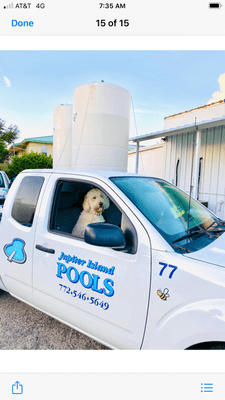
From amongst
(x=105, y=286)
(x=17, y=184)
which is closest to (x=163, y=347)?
(x=105, y=286)

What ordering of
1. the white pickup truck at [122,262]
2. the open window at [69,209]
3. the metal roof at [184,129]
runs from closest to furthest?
the white pickup truck at [122,262], the open window at [69,209], the metal roof at [184,129]

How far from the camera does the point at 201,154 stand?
7785 mm

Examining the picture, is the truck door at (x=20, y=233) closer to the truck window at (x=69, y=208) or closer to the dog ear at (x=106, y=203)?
the truck window at (x=69, y=208)

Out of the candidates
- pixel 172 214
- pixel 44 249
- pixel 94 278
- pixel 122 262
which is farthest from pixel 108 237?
pixel 44 249

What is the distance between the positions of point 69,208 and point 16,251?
0.73m

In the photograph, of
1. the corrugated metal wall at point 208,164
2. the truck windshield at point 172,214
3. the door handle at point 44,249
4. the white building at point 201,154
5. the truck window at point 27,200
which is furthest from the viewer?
the corrugated metal wall at point 208,164

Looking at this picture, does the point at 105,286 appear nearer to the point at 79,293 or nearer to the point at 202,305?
the point at 79,293

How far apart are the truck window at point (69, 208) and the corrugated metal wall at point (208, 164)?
5002 millimetres

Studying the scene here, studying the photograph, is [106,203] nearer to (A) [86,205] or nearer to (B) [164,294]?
(A) [86,205]

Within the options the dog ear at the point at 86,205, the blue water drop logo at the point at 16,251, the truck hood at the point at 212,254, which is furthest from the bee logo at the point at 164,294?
the blue water drop logo at the point at 16,251

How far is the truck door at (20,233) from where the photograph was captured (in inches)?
99.2

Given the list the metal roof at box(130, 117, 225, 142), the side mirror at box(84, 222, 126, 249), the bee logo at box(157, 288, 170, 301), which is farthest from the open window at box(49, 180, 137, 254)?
the metal roof at box(130, 117, 225, 142)

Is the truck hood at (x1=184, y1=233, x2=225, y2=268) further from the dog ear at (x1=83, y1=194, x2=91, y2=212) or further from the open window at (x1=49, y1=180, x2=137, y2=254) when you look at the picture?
the dog ear at (x1=83, y1=194, x2=91, y2=212)
